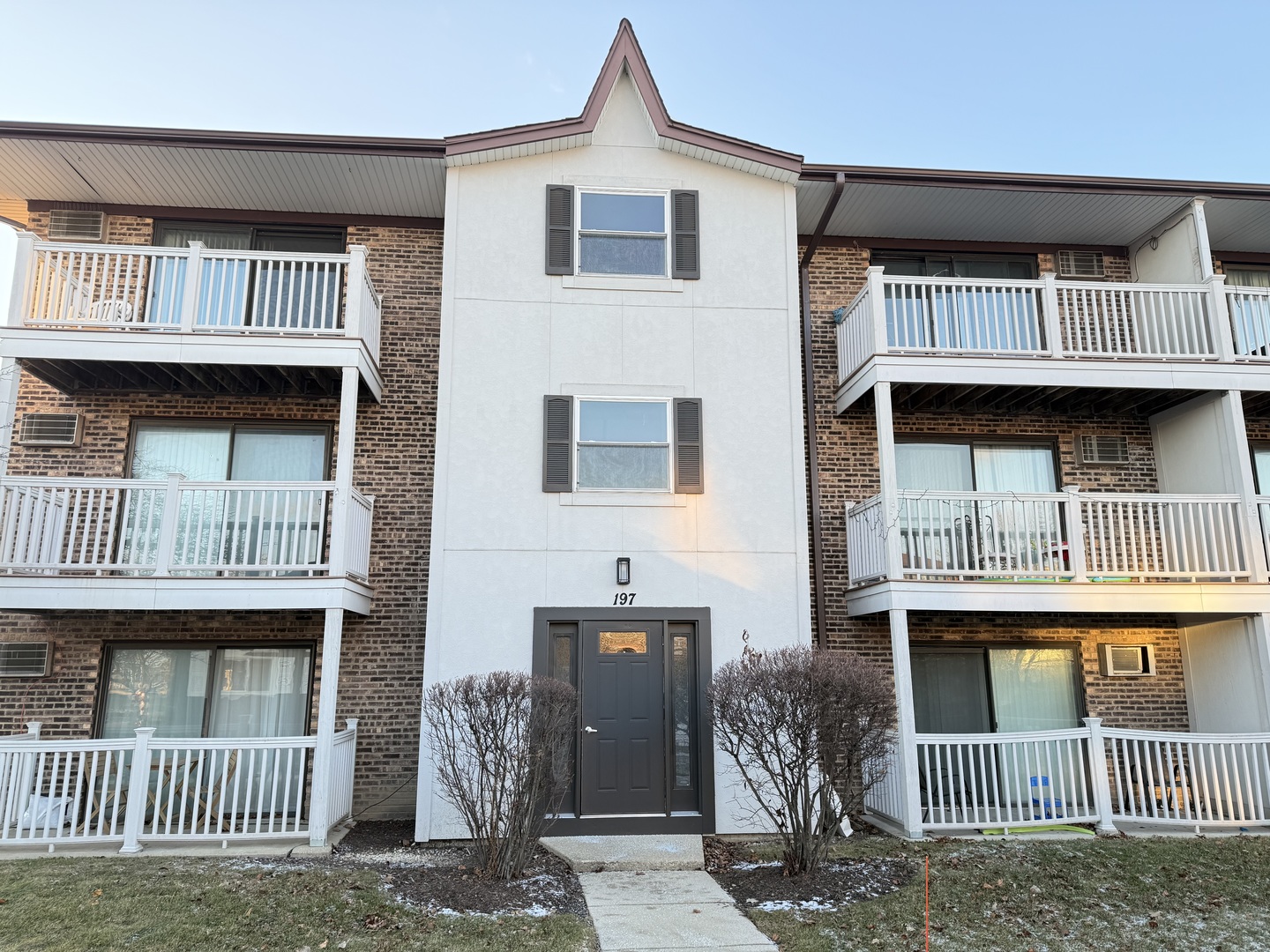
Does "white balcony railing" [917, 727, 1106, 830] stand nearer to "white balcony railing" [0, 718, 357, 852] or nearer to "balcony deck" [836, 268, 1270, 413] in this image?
"balcony deck" [836, 268, 1270, 413]

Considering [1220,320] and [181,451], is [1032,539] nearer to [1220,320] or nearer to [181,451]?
[1220,320]

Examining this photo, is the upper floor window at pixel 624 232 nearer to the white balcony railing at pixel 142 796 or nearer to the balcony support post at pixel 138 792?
the white balcony railing at pixel 142 796

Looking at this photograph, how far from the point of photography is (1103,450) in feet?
41.3

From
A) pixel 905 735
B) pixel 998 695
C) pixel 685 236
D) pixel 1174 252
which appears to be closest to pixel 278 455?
pixel 685 236

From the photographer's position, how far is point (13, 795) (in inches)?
354

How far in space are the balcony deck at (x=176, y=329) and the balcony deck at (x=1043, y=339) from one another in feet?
20.1

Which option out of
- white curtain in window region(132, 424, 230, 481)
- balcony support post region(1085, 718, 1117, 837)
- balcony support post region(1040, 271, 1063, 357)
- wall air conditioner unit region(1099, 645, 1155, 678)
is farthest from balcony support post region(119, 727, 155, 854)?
wall air conditioner unit region(1099, 645, 1155, 678)

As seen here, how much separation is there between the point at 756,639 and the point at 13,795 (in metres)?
7.66

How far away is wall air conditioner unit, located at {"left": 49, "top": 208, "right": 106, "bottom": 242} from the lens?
1185 centimetres

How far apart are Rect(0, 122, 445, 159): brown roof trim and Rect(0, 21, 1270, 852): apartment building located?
48 mm

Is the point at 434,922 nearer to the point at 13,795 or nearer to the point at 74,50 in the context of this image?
the point at 13,795

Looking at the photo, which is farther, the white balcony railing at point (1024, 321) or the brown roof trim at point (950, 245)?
the brown roof trim at point (950, 245)

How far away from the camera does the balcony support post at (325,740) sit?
918 cm

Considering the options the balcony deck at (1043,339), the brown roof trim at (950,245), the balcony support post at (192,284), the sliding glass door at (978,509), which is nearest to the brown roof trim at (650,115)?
the brown roof trim at (950,245)
